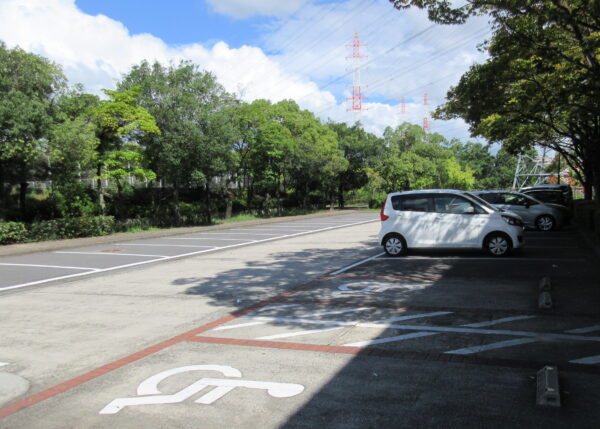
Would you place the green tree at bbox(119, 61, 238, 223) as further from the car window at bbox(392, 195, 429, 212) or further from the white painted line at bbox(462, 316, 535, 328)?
the white painted line at bbox(462, 316, 535, 328)

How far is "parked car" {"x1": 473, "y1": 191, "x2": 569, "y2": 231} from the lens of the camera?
18766 mm

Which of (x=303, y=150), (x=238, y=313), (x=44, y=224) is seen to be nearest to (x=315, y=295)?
(x=238, y=313)

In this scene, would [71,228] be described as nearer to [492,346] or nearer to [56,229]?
[56,229]

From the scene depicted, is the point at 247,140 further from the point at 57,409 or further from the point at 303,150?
the point at 57,409

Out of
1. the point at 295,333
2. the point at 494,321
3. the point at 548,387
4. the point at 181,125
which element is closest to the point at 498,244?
the point at 494,321

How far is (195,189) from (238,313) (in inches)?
1126

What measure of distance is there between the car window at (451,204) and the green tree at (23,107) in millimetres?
15610

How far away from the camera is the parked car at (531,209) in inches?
739

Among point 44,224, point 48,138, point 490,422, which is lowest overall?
point 490,422

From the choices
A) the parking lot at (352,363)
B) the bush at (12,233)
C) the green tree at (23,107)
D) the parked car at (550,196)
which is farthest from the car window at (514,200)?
the bush at (12,233)

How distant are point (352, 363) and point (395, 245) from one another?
8356 mm

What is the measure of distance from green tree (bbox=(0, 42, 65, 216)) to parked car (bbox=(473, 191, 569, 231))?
18543 millimetres

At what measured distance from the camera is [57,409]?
4211 mm

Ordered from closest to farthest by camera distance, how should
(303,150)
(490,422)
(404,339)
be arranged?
(490,422) < (404,339) < (303,150)
